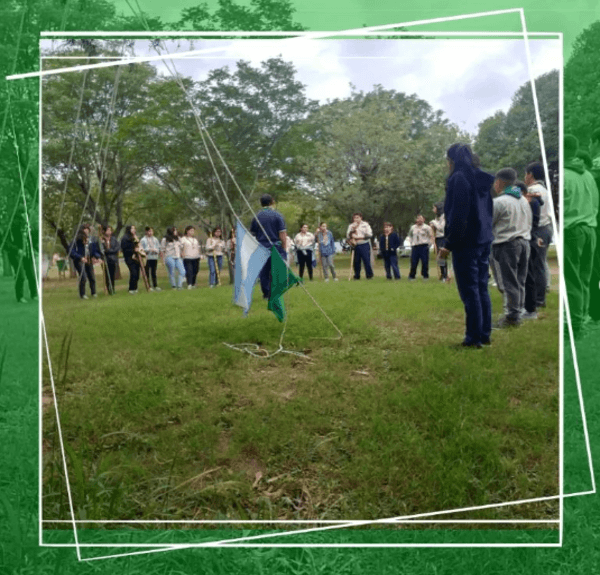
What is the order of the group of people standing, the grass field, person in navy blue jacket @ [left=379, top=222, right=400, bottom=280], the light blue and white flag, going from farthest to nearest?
the light blue and white flag < the group of people standing < person in navy blue jacket @ [left=379, top=222, right=400, bottom=280] < the grass field

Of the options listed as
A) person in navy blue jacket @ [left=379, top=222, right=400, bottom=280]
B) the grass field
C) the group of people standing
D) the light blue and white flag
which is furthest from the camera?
the light blue and white flag

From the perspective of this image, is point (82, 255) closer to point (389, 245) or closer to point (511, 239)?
point (389, 245)

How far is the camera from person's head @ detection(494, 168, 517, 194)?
1.46 meters

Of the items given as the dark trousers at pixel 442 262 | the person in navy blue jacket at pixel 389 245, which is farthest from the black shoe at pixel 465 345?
the person in navy blue jacket at pixel 389 245

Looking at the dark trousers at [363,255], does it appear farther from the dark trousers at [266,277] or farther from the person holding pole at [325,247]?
the dark trousers at [266,277]

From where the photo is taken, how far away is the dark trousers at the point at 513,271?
1529 millimetres

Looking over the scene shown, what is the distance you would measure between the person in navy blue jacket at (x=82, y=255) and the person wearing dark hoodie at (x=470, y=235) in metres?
1.18

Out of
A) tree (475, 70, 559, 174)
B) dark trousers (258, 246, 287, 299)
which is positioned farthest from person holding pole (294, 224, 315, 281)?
tree (475, 70, 559, 174)

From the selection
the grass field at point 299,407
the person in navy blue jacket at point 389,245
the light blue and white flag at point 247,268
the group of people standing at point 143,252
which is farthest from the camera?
the light blue and white flag at point 247,268

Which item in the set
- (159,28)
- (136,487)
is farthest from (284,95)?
(136,487)

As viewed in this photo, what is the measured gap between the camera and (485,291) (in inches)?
61.2

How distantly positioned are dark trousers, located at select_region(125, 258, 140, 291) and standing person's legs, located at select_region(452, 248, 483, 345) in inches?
42.6

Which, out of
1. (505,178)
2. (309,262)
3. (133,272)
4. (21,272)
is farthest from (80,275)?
(505,178)

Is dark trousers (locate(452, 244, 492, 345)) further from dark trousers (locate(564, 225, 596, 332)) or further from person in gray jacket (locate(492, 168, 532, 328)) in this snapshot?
dark trousers (locate(564, 225, 596, 332))
